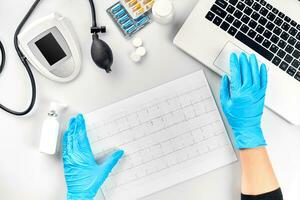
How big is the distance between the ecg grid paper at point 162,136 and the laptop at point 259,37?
0.26 feet

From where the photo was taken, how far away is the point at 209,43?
86 centimetres

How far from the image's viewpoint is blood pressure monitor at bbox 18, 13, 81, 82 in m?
0.86

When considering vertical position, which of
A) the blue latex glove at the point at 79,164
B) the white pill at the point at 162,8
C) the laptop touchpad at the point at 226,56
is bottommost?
the blue latex glove at the point at 79,164

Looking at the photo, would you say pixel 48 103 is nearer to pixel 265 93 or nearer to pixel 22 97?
pixel 22 97

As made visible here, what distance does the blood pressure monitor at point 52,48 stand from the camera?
0.86 metres

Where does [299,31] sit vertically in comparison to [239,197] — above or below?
above

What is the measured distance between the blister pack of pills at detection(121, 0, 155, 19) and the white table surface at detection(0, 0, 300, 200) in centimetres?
4

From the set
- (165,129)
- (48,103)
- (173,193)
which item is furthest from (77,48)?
(173,193)

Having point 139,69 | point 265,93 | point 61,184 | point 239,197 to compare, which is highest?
point 139,69

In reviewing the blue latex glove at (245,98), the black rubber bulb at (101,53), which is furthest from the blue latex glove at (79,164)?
the blue latex glove at (245,98)

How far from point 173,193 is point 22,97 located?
0.41 metres

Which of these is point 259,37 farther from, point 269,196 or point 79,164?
point 79,164

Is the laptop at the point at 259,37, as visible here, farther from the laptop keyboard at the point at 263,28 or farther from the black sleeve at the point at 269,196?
the black sleeve at the point at 269,196

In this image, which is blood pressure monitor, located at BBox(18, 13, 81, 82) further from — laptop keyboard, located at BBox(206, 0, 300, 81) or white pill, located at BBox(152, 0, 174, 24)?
laptop keyboard, located at BBox(206, 0, 300, 81)
